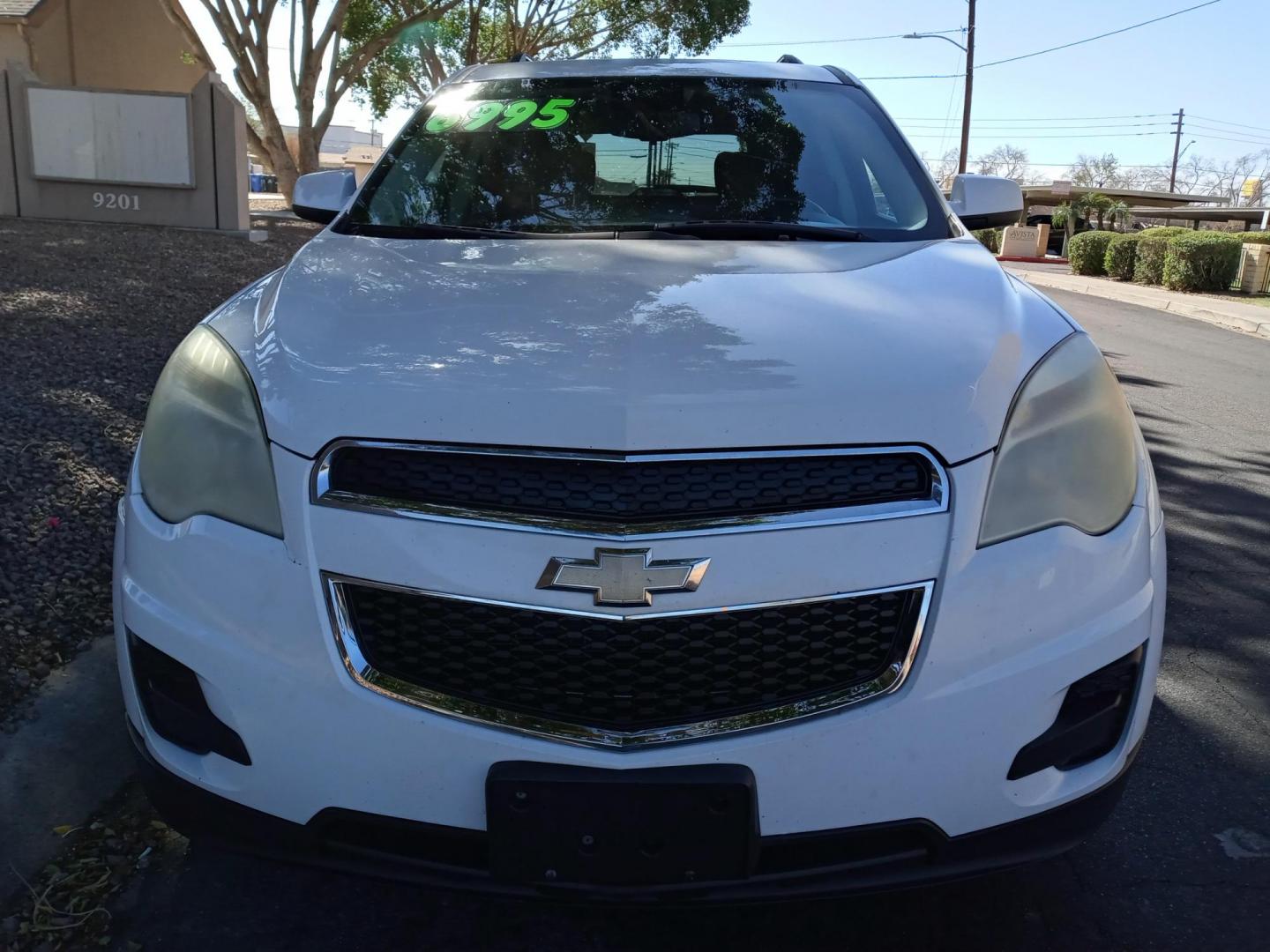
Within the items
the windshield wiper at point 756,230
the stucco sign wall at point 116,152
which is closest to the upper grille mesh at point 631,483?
the windshield wiper at point 756,230

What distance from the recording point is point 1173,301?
18.0 meters

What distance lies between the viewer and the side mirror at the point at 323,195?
3.52 metres

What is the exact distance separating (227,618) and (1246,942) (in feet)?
6.54

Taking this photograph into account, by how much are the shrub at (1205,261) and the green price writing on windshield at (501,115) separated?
66.4 ft

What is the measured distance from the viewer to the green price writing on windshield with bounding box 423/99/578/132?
338cm

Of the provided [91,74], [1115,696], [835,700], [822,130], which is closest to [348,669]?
[835,700]

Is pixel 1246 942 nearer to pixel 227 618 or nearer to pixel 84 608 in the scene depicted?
pixel 227 618

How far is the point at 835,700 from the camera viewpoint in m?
1.72

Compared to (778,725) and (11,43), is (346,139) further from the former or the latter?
(778,725)

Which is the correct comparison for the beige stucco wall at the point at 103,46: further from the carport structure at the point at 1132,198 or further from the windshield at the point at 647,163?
the carport structure at the point at 1132,198

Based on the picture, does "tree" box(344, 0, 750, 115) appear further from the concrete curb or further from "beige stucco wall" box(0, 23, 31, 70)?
the concrete curb

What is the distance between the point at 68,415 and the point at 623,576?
4183 millimetres

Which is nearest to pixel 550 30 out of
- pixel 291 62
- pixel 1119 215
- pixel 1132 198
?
pixel 291 62

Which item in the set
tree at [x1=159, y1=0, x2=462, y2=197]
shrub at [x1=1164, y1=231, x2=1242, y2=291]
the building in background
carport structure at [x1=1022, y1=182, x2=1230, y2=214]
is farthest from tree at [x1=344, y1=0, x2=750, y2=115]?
the building in background
